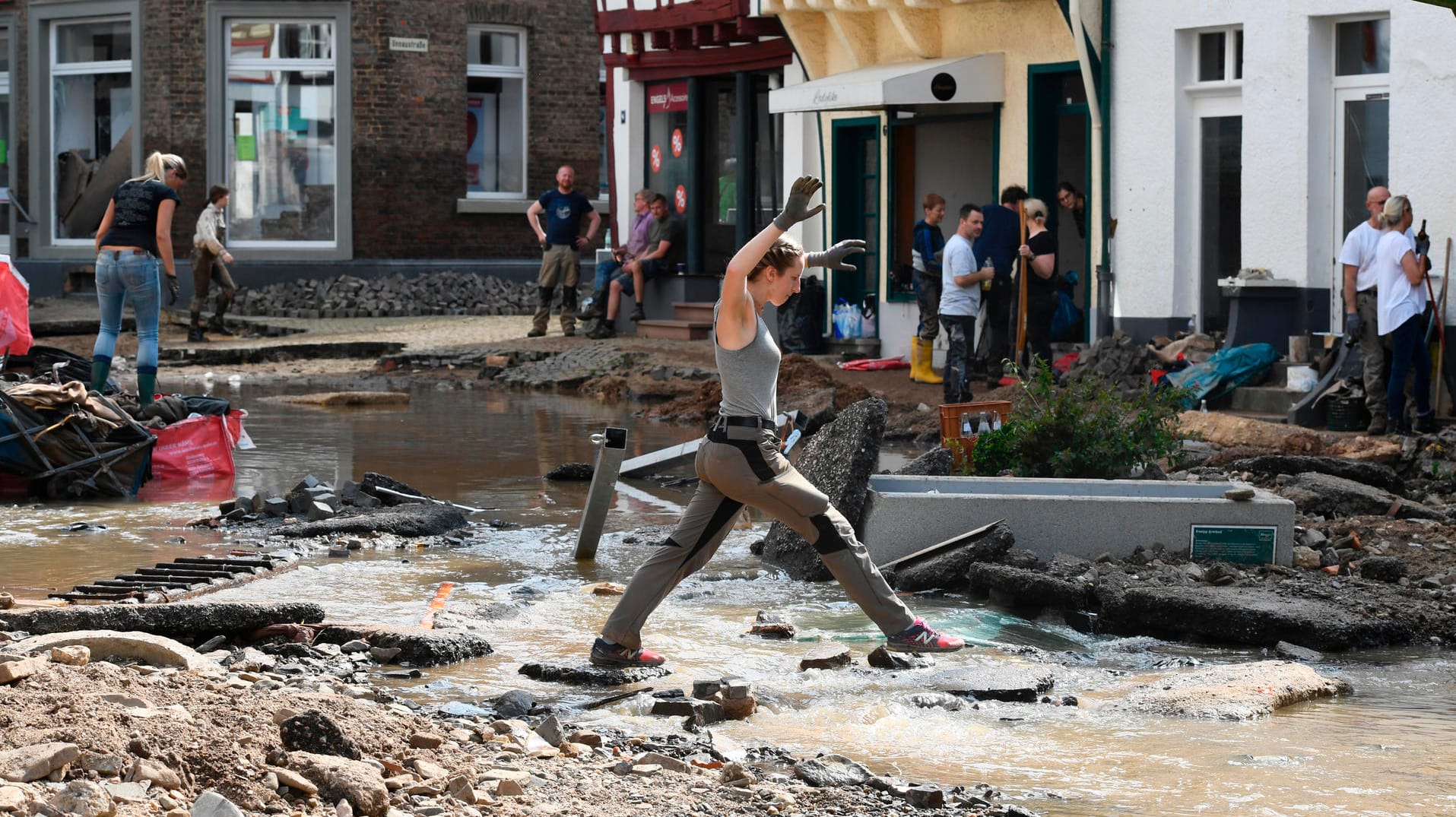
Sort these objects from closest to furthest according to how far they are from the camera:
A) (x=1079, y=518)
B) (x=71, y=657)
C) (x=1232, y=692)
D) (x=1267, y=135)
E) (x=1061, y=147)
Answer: (x=71, y=657) → (x=1232, y=692) → (x=1079, y=518) → (x=1267, y=135) → (x=1061, y=147)

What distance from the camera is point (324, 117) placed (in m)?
28.5

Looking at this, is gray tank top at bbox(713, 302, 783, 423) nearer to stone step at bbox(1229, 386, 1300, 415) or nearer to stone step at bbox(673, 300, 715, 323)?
stone step at bbox(1229, 386, 1300, 415)

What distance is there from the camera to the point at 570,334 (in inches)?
938

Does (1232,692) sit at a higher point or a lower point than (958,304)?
lower

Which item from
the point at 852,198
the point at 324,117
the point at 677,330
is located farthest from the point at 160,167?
the point at 324,117

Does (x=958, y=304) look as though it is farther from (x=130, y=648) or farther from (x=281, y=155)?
(x=281, y=155)

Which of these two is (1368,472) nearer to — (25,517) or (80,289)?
(25,517)

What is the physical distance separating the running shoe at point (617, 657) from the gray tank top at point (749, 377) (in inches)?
40.6

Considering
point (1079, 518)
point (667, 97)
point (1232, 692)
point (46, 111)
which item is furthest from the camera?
point (46, 111)

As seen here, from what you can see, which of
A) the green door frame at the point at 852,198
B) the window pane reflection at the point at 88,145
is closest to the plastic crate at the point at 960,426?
the green door frame at the point at 852,198

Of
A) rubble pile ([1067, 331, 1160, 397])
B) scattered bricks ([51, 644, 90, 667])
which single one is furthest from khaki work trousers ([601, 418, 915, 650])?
rubble pile ([1067, 331, 1160, 397])

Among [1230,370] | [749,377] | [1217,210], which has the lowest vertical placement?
[1230,370]

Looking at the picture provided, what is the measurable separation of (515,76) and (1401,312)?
18.8m

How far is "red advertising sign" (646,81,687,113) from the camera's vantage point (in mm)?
23859
